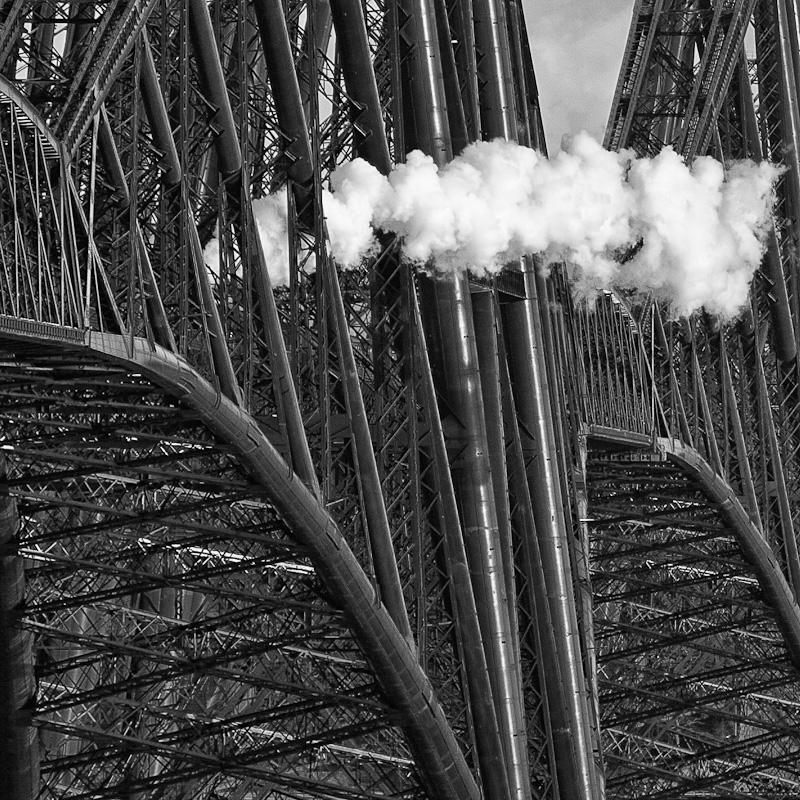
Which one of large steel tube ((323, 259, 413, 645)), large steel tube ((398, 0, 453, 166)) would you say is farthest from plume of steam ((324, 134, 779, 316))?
large steel tube ((323, 259, 413, 645))

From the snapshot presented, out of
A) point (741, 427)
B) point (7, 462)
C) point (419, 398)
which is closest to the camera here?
point (7, 462)

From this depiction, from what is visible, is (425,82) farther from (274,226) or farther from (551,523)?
(551,523)

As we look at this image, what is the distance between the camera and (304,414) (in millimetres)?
20938

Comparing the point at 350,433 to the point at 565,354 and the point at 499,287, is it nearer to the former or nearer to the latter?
the point at 499,287

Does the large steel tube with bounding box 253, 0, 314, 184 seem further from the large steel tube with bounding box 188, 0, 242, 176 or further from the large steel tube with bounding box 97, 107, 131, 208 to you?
the large steel tube with bounding box 97, 107, 131, 208

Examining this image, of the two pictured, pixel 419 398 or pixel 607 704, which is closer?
pixel 419 398

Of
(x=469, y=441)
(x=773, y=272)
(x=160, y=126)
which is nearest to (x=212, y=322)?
(x=160, y=126)

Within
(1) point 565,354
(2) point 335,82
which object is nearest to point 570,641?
(1) point 565,354

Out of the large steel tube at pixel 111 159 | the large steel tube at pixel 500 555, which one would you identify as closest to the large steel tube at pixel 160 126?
the large steel tube at pixel 111 159

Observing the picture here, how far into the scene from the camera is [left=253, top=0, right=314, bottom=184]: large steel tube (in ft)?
61.4

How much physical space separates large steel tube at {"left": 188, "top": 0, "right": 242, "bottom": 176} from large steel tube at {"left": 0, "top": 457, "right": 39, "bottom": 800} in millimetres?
5570

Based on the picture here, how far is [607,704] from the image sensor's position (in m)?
36.5

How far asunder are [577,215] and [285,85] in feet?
24.2

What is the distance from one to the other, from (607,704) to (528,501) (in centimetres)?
1266
